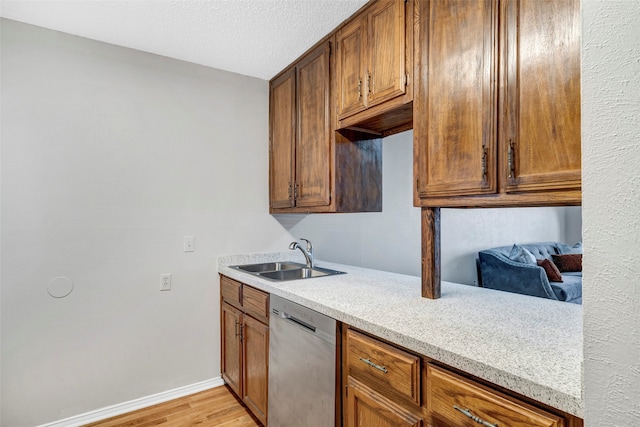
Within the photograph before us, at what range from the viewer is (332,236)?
2.95 metres

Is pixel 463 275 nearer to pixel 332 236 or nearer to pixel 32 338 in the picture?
pixel 332 236

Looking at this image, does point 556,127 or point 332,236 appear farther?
point 332,236

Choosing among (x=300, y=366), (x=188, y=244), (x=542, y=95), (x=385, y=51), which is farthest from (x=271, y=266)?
(x=542, y=95)

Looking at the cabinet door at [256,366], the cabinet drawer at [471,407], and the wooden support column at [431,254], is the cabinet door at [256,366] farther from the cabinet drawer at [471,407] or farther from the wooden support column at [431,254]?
the cabinet drawer at [471,407]

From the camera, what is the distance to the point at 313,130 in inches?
89.1

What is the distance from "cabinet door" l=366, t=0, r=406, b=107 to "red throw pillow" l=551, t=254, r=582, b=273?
3.45 m

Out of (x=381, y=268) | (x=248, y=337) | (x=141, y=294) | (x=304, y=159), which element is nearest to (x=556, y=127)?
(x=304, y=159)

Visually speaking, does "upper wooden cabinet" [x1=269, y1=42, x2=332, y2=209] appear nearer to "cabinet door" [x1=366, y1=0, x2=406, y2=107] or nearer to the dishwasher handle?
"cabinet door" [x1=366, y1=0, x2=406, y2=107]

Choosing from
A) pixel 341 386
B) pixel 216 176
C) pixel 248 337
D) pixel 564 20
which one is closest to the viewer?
pixel 564 20

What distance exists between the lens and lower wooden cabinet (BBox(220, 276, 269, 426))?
2.03m

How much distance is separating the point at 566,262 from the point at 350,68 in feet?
11.8

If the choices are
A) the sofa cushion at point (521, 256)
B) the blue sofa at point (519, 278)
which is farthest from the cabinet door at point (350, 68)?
the sofa cushion at point (521, 256)

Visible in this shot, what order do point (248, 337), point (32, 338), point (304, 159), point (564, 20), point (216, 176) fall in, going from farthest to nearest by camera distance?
point (216, 176)
point (304, 159)
point (248, 337)
point (32, 338)
point (564, 20)

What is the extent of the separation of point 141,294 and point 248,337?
0.82 meters
